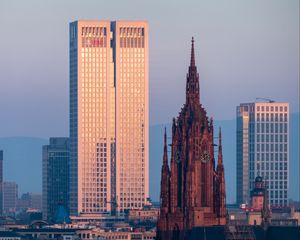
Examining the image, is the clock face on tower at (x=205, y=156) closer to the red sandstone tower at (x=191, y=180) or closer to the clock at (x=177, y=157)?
the red sandstone tower at (x=191, y=180)

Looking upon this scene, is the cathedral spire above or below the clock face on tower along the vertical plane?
above

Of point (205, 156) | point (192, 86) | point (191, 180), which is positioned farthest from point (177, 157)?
point (192, 86)

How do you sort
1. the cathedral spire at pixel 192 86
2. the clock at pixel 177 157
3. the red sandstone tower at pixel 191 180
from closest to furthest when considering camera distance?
the red sandstone tower at pixel 191 180 → the clock at pixel 177 157 → the cathedral spire at pixel 192 86

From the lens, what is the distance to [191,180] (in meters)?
179

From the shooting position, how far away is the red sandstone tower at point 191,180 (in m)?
178

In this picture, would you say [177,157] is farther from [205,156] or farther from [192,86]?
[192,86]

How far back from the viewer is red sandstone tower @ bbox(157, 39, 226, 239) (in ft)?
585

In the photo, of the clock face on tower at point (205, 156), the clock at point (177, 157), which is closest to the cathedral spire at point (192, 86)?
the clock at point (177, 157)

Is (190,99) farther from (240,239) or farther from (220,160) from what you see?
(240,239)

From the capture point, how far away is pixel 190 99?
184m

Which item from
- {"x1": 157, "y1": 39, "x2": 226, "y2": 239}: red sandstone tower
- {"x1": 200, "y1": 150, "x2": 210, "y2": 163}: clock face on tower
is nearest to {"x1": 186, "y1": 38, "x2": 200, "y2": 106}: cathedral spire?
{"x1": 157, "y1": 39, "x2": 226, "y2": 239}: red sandstone tower

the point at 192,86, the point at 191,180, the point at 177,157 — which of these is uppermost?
the point at 192,86

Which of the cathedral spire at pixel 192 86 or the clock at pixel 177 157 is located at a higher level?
the cathedral spire at pixel 192 86

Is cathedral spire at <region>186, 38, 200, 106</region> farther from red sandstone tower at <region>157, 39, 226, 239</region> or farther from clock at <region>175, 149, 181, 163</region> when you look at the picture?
clock at <region>175, 149, 181, 163</region>
